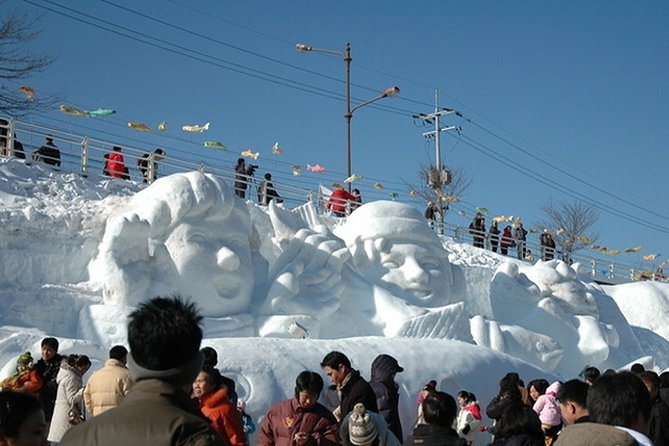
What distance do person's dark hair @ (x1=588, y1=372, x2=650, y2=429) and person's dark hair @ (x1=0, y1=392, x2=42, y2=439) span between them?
2.00m

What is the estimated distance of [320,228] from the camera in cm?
1191

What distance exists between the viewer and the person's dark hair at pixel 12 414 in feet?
10.1

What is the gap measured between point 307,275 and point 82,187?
3.03m

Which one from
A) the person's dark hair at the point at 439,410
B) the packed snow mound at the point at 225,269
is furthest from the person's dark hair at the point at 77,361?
the person's dark hair at the point at 439,410

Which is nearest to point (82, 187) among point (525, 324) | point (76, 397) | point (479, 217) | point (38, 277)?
point (38, 277)

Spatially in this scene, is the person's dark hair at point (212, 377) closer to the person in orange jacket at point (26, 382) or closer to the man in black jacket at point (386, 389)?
the person in orange jacket at point (26, 382)

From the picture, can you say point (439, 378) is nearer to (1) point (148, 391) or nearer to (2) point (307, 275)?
(2) point (307, 275)

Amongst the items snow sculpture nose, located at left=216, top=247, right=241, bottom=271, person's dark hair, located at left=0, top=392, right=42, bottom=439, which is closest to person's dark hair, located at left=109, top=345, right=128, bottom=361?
person's dark hair, located at left=0, top=392, right=42, bottom=439

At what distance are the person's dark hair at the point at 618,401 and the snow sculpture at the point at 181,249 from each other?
24.0 ft

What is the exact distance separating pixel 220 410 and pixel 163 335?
212 centimetres

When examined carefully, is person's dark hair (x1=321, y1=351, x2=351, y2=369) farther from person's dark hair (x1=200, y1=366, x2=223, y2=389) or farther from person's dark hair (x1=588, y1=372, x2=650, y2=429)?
person's dark hair (x1=588, y1=372, x2=650, y2=429)

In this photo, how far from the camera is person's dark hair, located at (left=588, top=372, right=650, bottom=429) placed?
3.25 metres

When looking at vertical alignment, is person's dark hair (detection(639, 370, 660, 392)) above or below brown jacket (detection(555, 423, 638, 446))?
above

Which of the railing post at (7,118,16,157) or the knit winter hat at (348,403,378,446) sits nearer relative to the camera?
the knit winter hat at (348,403,378,446)
